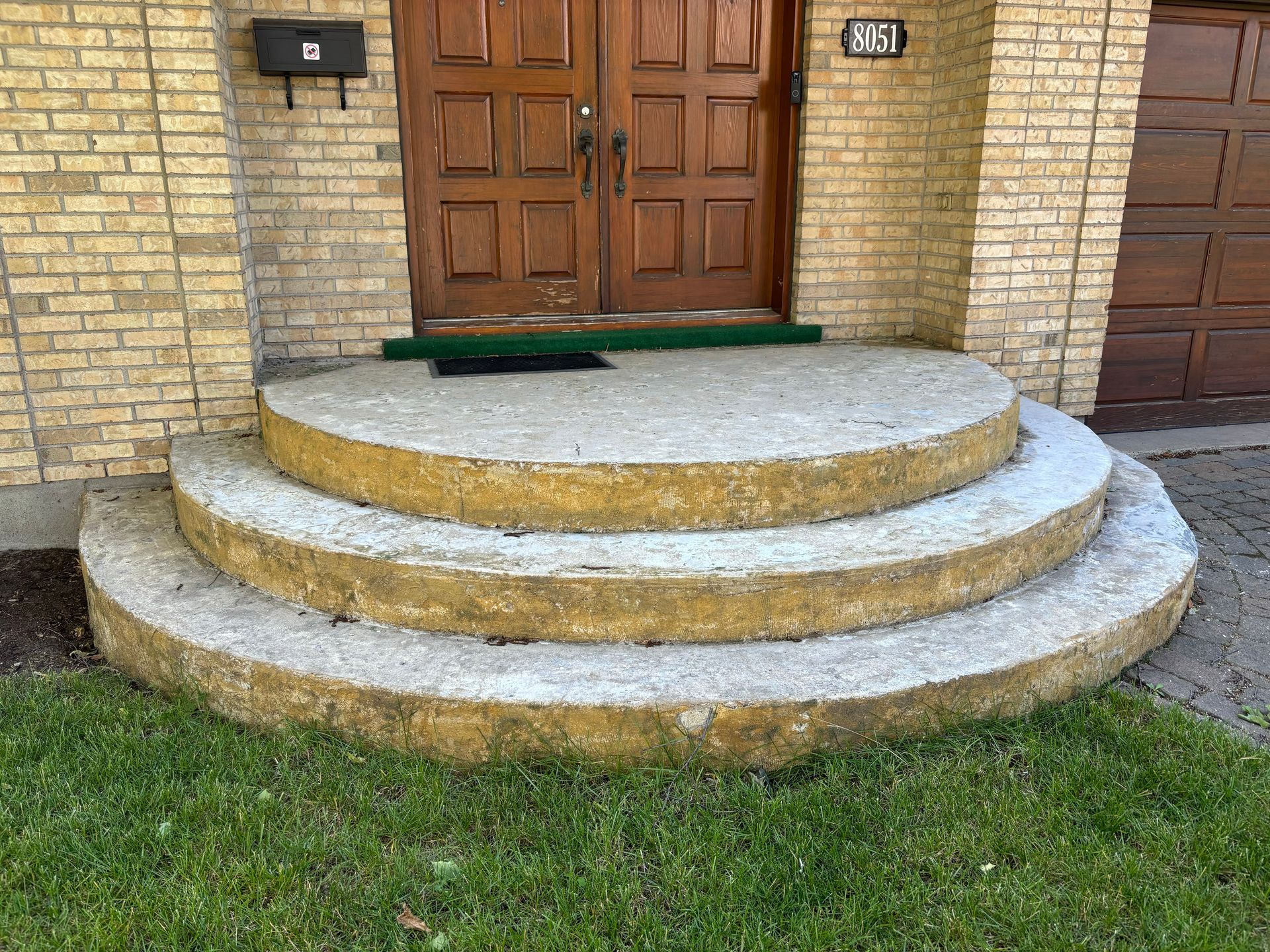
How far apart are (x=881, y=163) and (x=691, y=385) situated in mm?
2106

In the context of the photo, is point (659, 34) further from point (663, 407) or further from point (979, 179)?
point (663, 407)

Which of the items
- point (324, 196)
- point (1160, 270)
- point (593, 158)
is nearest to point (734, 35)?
point (593, 158)

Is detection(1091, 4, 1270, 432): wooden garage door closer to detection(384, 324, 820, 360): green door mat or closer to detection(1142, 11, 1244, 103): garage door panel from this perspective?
detection(1142, 11, 1244, 103): garage door panel

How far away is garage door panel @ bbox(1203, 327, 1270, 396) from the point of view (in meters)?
6.00

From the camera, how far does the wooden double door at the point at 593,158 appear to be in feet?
15.9

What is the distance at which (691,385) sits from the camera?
13.8ft

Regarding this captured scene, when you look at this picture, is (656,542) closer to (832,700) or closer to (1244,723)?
(832,700)

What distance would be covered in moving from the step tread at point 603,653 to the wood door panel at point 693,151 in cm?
286

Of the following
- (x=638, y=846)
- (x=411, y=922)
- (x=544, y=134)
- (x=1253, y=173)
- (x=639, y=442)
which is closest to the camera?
(x=411, y=922)

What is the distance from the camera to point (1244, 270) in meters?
5.91

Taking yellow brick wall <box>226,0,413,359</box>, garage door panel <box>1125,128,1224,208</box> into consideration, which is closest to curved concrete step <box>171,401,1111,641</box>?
yellow brick wall <box>226,0,413,359</box>

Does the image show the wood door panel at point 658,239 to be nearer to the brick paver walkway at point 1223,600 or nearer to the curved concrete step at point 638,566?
the curved concrete step at point 638,566

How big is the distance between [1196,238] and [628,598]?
16.3 ft

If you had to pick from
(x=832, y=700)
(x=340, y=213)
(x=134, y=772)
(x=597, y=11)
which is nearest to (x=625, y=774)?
(x=832, y=700)
